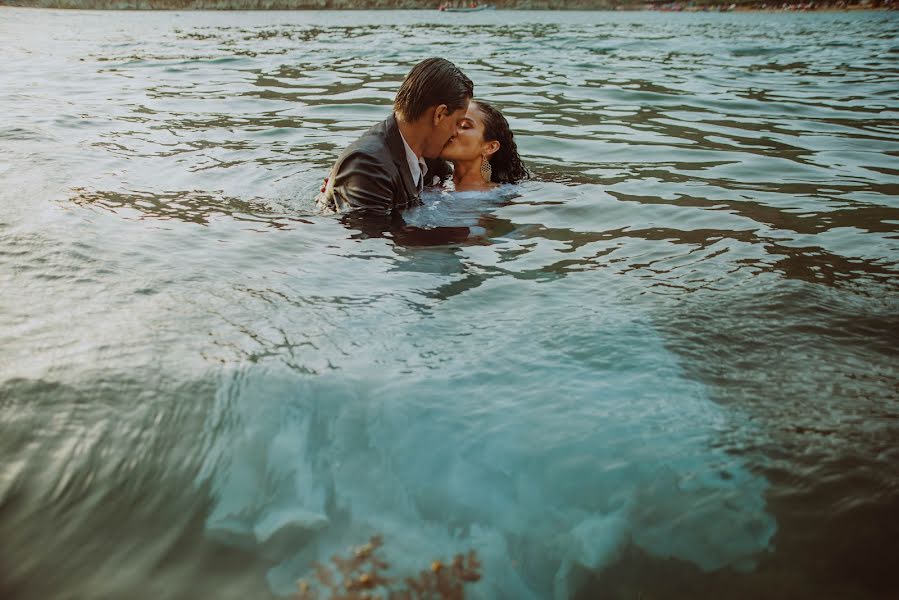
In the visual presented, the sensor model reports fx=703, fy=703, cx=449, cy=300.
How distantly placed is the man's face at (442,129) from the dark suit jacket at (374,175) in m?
0.26

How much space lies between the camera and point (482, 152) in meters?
5.76

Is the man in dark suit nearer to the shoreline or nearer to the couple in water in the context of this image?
the couple in water

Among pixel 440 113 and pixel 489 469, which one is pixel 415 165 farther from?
pixel 489 469

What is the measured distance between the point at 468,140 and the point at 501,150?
15.5 inches

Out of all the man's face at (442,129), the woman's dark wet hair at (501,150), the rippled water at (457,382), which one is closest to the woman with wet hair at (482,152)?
the woman's dark wet hair at (501,150)

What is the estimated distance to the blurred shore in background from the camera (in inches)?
1394

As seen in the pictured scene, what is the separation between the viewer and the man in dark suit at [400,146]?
15.6ft

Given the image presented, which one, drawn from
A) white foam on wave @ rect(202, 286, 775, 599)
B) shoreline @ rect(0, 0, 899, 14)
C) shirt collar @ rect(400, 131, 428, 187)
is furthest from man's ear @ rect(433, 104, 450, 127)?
shoreline @ rect(0, 0, 899, 14)

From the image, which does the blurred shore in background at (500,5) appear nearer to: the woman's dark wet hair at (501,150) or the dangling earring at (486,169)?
the woman's dark wet hair at (501,150)

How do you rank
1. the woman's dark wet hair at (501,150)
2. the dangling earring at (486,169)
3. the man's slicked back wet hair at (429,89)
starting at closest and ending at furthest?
the man's slicked back wet hair at (429,89)
the woman's dark wet hair at (501,150)
the dangling earring at (486,169)

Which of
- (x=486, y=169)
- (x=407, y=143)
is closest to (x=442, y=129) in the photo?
(x=407, y=143)

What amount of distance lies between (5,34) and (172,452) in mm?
20388

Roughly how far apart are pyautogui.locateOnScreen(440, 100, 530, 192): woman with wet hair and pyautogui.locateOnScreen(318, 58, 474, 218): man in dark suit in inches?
15.3

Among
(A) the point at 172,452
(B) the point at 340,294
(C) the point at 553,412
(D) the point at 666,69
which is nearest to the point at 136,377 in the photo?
(A) the point at 172,452
